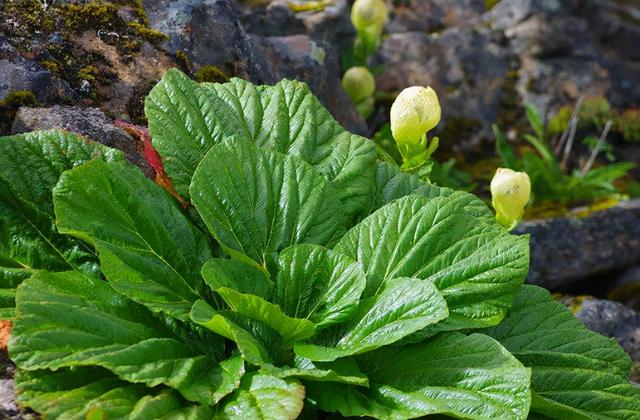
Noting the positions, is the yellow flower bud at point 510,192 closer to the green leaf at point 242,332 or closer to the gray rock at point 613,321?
the gray rock at point 613,321

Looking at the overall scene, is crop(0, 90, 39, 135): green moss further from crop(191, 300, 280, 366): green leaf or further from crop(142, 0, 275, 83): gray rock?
crop(191, 300, 280, 366): green leaf

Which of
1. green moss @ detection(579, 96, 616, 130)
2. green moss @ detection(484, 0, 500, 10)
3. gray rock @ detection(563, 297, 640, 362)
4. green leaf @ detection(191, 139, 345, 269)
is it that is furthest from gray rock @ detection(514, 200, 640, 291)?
green leaf @ detection(191, 139, 345, 269)

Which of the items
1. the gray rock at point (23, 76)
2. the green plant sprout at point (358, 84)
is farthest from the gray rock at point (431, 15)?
the gray rock at point (23, 76)

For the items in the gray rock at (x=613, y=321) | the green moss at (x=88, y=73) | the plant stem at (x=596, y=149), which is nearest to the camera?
the green moss at (x=88, y=73)

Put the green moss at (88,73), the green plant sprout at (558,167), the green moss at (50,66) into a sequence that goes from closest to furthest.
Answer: the green moss at (50,66)
the green moss at (88,73)
the green plant sprout at (558,167)

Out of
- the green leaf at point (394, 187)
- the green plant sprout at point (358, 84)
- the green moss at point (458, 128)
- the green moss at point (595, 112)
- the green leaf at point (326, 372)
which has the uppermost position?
the green leaf at point (326, 372)

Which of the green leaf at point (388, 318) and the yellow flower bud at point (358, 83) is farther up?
the green leaf at point (388, 318)

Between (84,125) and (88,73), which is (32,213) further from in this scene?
(88,73)
